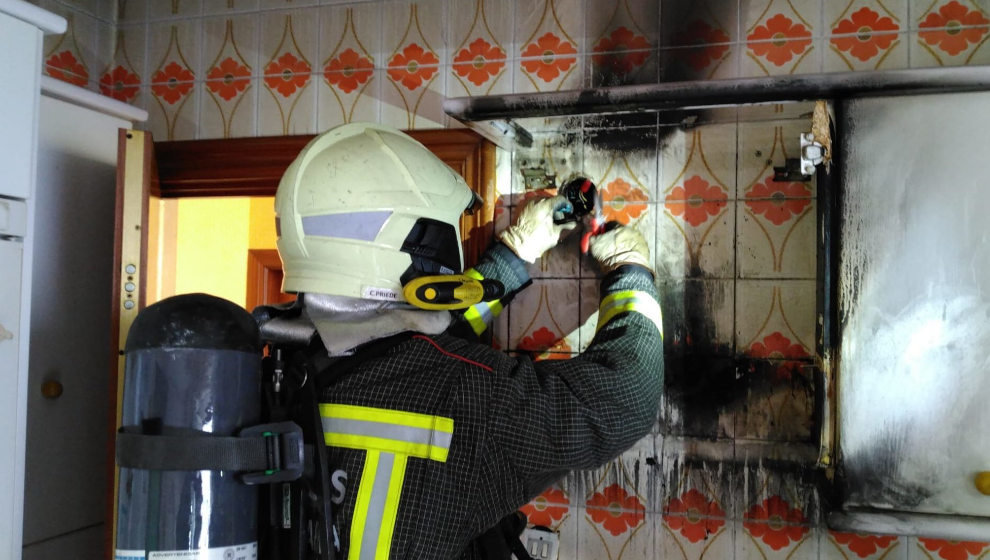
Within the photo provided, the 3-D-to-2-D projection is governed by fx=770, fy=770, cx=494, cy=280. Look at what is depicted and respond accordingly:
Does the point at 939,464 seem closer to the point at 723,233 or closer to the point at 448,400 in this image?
the point at 723,233

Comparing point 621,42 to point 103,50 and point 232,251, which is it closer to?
point 103,50

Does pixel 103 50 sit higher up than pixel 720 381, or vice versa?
pixel 103 50

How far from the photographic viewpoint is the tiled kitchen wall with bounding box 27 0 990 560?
1906mm

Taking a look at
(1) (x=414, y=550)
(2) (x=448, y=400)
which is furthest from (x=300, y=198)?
(1) (x=414, y=550)

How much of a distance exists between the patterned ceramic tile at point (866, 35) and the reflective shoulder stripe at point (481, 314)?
1028 mm

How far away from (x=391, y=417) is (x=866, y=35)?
4.92 feet

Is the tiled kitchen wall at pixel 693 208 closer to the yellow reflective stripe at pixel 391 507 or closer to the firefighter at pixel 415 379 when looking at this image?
the firefighter at pixel 415 379

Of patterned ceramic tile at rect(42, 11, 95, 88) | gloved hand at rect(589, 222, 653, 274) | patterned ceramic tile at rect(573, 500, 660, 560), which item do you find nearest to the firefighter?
gloved hand at rect(589, 222, 653, 274)

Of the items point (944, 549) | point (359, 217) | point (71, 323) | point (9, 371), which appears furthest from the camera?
point (71, 323)

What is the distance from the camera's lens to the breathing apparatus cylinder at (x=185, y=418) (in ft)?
3.79

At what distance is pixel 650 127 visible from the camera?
2031mm

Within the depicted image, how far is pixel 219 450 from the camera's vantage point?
1147mm

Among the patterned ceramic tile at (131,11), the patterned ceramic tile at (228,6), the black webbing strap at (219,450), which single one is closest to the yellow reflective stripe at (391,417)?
the black webbing strap at (219,450)

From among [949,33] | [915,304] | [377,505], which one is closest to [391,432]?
[377,505]
